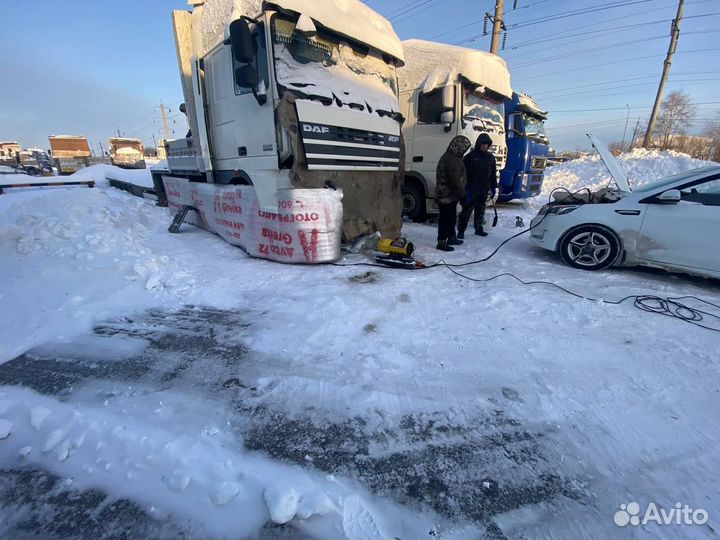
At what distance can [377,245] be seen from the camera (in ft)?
16.9

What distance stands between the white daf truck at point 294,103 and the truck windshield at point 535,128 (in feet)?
20.0

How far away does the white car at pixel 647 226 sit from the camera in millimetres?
3852

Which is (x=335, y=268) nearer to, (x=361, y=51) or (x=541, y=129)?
(x=361, y=51)

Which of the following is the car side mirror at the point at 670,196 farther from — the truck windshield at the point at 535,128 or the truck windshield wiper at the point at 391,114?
the truck windshield at the point at 535,128

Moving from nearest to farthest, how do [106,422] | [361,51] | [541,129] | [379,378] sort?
1. [106,422]
2. [379,378]
3. [361,51]
4. [541,129]

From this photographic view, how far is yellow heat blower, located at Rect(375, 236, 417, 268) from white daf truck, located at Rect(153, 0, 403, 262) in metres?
0.69

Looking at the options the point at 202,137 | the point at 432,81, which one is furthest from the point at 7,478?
the point at 432,81

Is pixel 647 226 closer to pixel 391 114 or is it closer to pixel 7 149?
pixel 391 114

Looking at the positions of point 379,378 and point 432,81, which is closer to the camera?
point 379,378

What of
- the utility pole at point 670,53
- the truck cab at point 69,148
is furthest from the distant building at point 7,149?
the utility pole at point 670,53

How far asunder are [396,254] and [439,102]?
14.2 feet

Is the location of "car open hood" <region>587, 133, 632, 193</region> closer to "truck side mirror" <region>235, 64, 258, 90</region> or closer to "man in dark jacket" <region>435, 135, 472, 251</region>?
"man in dark jacket" <region>435, 135, 472, 251</region>

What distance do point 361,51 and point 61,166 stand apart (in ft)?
96.1

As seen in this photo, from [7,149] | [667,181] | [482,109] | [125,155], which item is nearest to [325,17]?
[482,109]
